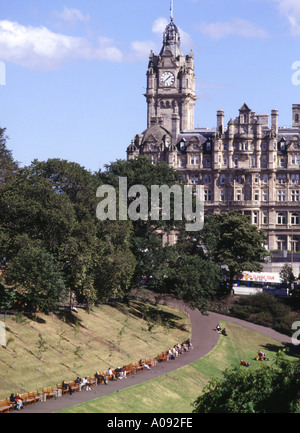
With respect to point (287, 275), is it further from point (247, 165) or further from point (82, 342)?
point (82, 342)

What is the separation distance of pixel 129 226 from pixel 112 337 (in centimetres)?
1558

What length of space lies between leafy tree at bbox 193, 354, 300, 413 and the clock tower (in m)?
132

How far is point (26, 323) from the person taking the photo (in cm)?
8162

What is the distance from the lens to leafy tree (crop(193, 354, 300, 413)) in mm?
53844

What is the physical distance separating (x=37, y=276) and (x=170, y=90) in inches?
4394

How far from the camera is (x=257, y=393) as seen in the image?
54.9 m

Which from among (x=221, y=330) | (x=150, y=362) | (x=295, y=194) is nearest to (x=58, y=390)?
(x=150, y=362)

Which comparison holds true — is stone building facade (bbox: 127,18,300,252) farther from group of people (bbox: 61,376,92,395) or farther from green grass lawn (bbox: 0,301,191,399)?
group of people (bbox: 61,376,92,395)

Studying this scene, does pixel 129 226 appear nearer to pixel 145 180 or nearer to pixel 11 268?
pixel 145 180

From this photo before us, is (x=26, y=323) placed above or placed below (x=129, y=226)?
below

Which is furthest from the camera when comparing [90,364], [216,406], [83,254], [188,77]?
[188,77]

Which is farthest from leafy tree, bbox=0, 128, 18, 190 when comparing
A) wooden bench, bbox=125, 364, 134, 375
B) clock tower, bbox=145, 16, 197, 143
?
clock tower, bbox=145, 16, 197, 143

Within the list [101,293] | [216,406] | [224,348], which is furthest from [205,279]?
[216,406]

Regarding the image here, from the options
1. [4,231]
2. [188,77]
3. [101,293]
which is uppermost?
[188,77]
